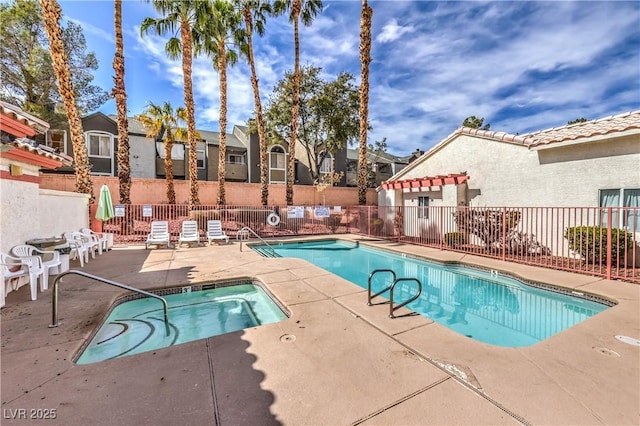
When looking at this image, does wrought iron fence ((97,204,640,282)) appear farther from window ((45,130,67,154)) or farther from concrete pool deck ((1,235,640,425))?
window ((45,130,67,154))

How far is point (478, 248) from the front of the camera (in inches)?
425

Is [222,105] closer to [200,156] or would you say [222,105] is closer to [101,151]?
[200,156]

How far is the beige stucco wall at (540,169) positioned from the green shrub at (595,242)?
169 cm

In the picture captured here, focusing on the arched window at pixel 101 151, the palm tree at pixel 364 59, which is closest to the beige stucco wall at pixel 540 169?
the palm tree at pixel 364 59

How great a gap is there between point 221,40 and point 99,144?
42.7 feet

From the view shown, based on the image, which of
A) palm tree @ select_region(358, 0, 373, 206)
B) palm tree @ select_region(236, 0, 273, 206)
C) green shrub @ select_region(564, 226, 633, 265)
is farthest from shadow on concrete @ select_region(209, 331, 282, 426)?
palm tree @ select_region(236, 0, 273, 206)

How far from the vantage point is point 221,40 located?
15750 mm

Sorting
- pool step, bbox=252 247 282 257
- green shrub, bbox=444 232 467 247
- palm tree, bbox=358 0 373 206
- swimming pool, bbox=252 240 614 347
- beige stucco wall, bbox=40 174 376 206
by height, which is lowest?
swimming pool, bbox=252 240 614 347

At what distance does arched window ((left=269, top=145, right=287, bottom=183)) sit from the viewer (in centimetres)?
2589

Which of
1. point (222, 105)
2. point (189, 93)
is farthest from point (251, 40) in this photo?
point (189, 93)

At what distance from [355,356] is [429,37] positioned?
13.5 m

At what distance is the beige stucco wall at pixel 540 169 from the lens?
8.38 m

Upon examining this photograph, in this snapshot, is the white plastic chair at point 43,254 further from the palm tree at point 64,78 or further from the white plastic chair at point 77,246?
the palm tree at point 64,78

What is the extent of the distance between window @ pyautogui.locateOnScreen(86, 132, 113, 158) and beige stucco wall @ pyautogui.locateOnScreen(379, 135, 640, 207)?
23.4 meters
